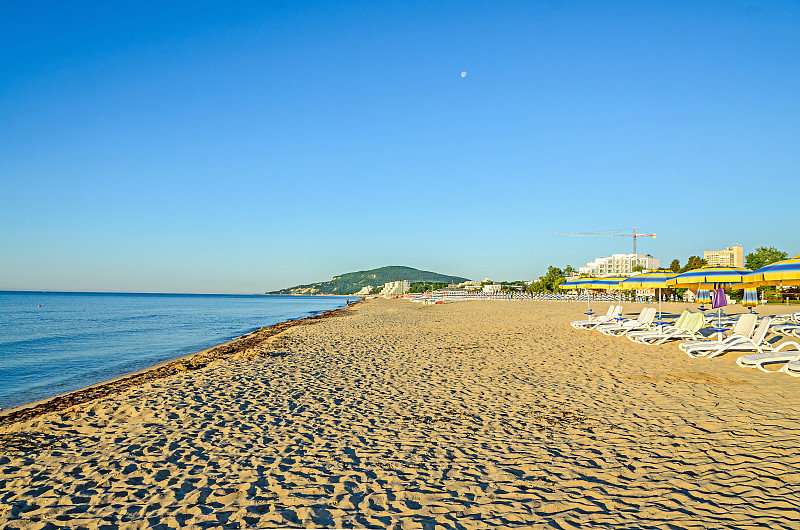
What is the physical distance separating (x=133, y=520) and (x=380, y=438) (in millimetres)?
2575

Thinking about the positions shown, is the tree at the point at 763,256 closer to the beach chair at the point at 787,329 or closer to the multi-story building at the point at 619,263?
the beach chair at the point at 787,329

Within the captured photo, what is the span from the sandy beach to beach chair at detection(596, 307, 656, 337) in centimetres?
547

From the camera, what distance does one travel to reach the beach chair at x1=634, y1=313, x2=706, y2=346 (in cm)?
1246

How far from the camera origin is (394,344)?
14422mm

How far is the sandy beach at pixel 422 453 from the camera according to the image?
3.54 metres

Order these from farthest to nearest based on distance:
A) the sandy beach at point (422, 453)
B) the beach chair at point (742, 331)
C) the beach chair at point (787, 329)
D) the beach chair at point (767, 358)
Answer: the beach chair at point (787, 329)
the beach chair at point (742, 331)
the beach chair at point (767, 358)
the sandy beach at point (422, 453)

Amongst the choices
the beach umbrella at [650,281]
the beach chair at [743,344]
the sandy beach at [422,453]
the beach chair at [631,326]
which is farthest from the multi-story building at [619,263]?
the sandy beach at [422,453]

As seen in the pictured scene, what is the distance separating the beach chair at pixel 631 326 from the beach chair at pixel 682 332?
0.88 meters

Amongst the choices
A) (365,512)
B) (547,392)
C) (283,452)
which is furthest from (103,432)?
(547,392)

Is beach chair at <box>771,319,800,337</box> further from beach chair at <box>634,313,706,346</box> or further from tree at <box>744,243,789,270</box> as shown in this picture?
tree at <box>744,243,789,270</box>

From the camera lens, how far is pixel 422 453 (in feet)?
15.9

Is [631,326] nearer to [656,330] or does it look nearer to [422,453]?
[656,330]

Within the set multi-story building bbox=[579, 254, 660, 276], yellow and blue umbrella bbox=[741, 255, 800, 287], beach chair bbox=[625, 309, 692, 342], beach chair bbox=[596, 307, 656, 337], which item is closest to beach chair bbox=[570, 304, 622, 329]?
beach chair bbox=[596, 307, 656, 337]

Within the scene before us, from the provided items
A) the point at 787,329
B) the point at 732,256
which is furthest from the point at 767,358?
the point at 732,256
